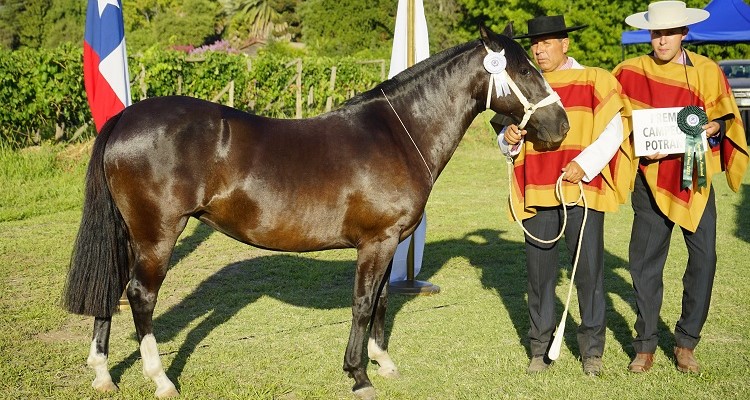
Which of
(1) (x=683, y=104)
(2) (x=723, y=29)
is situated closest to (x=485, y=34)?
(1) (x=683, y=104)

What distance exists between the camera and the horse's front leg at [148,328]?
4.36 meters

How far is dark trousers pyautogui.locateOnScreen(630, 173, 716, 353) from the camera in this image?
4844mm

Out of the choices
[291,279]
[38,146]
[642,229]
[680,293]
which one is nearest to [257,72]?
[38,146]

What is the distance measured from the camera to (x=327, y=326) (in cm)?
589

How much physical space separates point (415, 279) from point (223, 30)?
6107cm

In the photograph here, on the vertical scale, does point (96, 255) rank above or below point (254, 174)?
below

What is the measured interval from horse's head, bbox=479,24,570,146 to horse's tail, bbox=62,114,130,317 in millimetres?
2273

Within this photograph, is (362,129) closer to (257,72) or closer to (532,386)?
(532,386)

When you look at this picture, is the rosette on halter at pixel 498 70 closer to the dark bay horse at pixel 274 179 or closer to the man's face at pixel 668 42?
the dark bay horse at pixel 274 179

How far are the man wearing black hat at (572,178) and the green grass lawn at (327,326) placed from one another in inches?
15.6

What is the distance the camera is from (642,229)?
16.3 feet

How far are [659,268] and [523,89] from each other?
1540mm

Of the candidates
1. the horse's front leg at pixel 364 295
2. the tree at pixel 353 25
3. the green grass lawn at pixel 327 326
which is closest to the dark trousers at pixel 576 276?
the green grass lawn at pixel 327 326

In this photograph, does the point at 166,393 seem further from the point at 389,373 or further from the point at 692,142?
the point at 692,142
